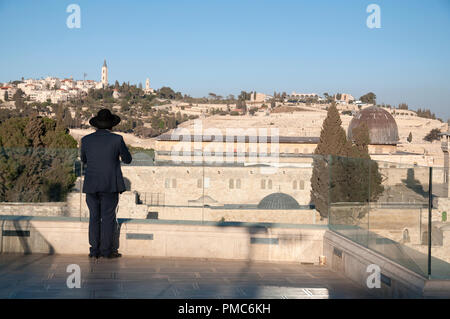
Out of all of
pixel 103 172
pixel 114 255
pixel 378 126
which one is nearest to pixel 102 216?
pixel 103 172

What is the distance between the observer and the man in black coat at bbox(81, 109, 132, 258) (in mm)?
A: 6469

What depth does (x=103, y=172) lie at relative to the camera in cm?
646

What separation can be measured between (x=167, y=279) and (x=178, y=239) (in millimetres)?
1555

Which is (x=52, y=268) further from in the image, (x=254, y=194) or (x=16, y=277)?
(x=254, y=194)

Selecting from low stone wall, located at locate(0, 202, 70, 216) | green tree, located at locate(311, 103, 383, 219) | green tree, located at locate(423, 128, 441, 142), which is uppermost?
green tree, located at locate(311, 103, 383, 219)

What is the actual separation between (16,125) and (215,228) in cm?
3609

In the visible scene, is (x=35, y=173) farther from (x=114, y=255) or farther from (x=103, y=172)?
(x=103, y=172)

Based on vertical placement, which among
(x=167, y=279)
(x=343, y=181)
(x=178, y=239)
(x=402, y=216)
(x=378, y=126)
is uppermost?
(x=378, y=126)

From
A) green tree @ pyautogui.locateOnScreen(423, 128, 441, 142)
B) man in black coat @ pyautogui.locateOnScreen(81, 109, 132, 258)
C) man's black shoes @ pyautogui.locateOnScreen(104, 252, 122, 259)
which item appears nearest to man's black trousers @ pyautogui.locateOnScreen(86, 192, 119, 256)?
man in black coat @ pyautogui.locateOnScreen(81, 109, 132, 258)

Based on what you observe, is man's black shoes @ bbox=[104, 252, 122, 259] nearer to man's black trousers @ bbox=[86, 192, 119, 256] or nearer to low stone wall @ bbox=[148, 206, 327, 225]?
man's black trousers @ bbox=[86, 192, 119, 256]

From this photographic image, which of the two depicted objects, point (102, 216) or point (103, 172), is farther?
point (102, 216)

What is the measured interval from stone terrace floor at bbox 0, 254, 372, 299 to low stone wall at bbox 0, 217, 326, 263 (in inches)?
7.5

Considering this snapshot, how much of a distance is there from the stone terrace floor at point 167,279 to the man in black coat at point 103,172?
573mm
